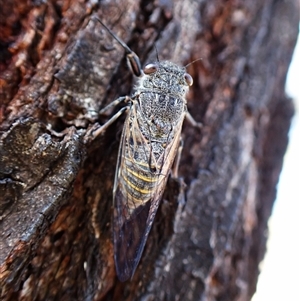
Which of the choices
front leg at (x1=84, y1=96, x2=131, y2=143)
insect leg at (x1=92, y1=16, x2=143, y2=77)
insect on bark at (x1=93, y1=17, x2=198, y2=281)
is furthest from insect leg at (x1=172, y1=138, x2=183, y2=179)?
insect leg at (x1=92, y1=16, x2=143, y2=77)

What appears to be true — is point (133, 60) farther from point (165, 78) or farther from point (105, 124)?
point (105, 124)

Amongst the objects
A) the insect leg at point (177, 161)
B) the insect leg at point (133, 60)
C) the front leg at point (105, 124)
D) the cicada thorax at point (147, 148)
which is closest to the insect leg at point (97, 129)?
the front leg at point (105, 124)

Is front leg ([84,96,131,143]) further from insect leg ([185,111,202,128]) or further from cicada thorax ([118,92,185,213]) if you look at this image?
insect leg ([185,111,202,128])

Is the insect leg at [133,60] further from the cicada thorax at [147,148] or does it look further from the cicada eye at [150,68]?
the cicada thorax at [147,148]

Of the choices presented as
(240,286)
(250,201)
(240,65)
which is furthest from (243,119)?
(240,286)

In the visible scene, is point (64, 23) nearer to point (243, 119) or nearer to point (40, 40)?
point (40, 40)
